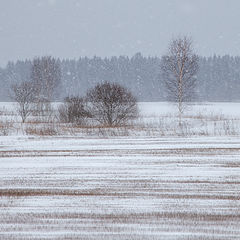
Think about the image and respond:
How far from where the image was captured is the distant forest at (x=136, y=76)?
14412 cm

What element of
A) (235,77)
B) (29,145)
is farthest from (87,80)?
(29,145)

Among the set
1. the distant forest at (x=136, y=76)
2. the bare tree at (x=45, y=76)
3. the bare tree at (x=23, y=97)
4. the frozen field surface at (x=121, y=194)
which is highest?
the distant forest at (x=136, y=76)

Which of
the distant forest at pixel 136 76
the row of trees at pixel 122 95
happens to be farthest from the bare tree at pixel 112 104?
the distant forest at pixel 136 76

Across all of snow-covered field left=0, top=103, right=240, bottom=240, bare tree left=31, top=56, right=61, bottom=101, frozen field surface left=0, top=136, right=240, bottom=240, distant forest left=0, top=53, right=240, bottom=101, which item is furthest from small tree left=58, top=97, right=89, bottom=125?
distant forest left=0, top=53, right=240, bottom=101

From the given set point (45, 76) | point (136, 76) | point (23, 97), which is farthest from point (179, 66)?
point (136, 76)

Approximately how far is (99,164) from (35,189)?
430 cm

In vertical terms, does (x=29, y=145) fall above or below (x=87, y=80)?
below

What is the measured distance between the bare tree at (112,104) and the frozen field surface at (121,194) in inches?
687

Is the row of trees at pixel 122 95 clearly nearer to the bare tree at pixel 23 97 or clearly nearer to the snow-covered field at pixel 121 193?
the bare tree at pixel 23 97

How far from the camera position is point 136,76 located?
15438 centimetres

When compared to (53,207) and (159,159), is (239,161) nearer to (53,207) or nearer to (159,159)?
(159,159)

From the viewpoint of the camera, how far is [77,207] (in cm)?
944

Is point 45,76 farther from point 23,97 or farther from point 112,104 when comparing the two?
point 112,104

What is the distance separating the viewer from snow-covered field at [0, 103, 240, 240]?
7852 mm
